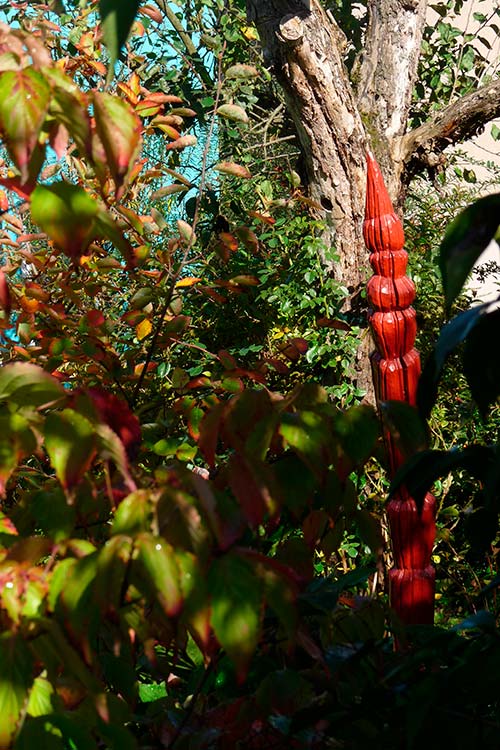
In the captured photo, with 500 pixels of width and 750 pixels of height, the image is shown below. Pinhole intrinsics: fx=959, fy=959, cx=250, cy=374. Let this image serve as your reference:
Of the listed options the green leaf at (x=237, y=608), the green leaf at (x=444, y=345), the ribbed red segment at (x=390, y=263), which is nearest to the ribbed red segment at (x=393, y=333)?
the ribbed red segment at (x=390, y=263)

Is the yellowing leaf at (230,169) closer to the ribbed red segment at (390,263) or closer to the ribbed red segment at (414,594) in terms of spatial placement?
the ribbed red segment at (390,263)

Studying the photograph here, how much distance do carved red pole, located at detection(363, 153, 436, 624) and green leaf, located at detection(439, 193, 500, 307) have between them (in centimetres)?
121

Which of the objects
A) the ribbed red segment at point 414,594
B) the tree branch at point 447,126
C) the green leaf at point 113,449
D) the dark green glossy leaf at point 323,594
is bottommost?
the ribbed red segment at point 414,594

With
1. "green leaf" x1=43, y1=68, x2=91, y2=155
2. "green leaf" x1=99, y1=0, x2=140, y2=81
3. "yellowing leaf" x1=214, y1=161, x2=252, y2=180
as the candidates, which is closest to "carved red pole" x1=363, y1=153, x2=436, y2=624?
"yellowing leaf" x1=214, y1=161, x2=252, y2=180

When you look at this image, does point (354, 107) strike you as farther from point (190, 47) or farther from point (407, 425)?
point (407, 425)

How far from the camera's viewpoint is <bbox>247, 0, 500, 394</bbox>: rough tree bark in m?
4.60

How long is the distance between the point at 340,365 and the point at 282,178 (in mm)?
1490

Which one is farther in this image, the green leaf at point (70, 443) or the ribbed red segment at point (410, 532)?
the ribbed red segment at point (410, 532)

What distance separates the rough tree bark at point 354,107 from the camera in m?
4.60

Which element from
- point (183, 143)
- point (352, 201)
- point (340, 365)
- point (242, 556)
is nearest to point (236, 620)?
point (242, 556)

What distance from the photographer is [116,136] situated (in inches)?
41.2

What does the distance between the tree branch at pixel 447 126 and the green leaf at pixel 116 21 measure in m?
4.55

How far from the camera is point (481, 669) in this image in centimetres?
105

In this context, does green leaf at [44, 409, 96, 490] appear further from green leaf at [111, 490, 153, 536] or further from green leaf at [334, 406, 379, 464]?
green leaf at [334, 406, 379, 464]
